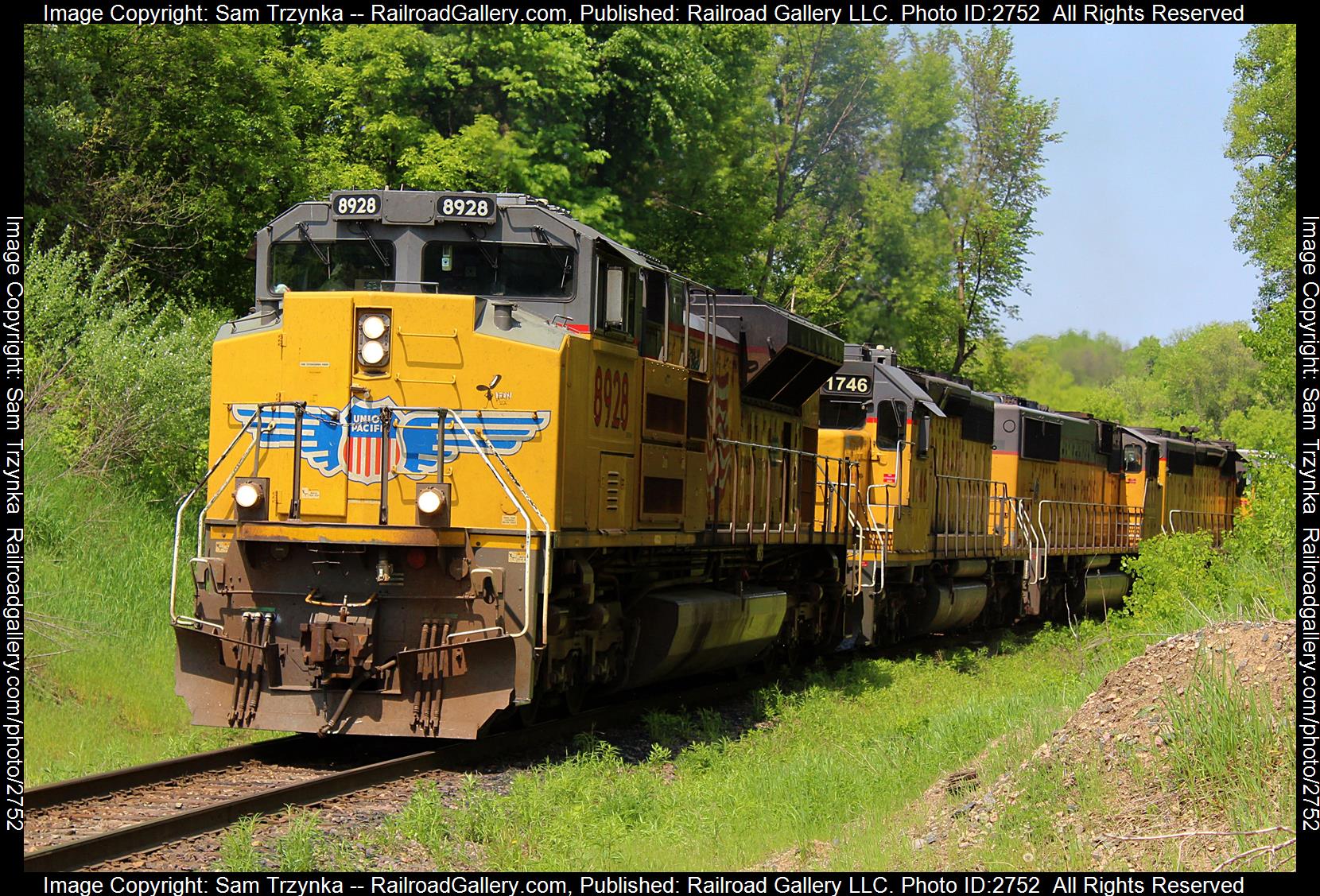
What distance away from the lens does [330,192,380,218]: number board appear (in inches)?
382

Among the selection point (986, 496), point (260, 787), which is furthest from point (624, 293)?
point (986, 496)

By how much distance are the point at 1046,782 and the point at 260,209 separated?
16580 millimetres

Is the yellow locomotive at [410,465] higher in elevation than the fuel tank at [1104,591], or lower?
higher

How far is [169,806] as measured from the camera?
784cm

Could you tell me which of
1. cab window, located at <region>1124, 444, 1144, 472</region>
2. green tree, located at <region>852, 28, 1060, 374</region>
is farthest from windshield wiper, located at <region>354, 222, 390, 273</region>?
green tree, located at <region>852, 28, 1060, 374</region>

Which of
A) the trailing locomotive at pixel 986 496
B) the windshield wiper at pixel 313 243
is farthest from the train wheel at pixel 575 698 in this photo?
the trailing locomotive at pixel 986 496

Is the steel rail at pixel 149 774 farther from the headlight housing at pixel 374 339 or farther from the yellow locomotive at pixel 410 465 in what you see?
the headlight housing at pixel 374 339

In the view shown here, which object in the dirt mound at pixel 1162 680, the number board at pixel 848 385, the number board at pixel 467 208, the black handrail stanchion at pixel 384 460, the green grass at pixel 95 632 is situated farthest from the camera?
the number board at pixel 848 385

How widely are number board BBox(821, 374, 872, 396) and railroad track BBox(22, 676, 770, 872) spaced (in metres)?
6.03

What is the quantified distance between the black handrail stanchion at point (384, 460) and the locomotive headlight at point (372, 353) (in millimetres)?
322

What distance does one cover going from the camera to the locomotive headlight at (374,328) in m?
9.17

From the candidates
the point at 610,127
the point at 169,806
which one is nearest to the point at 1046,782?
the point at 169,806

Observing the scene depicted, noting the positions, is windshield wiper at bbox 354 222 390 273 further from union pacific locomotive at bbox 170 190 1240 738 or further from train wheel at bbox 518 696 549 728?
train wheel at bbox 518 696 549 728
